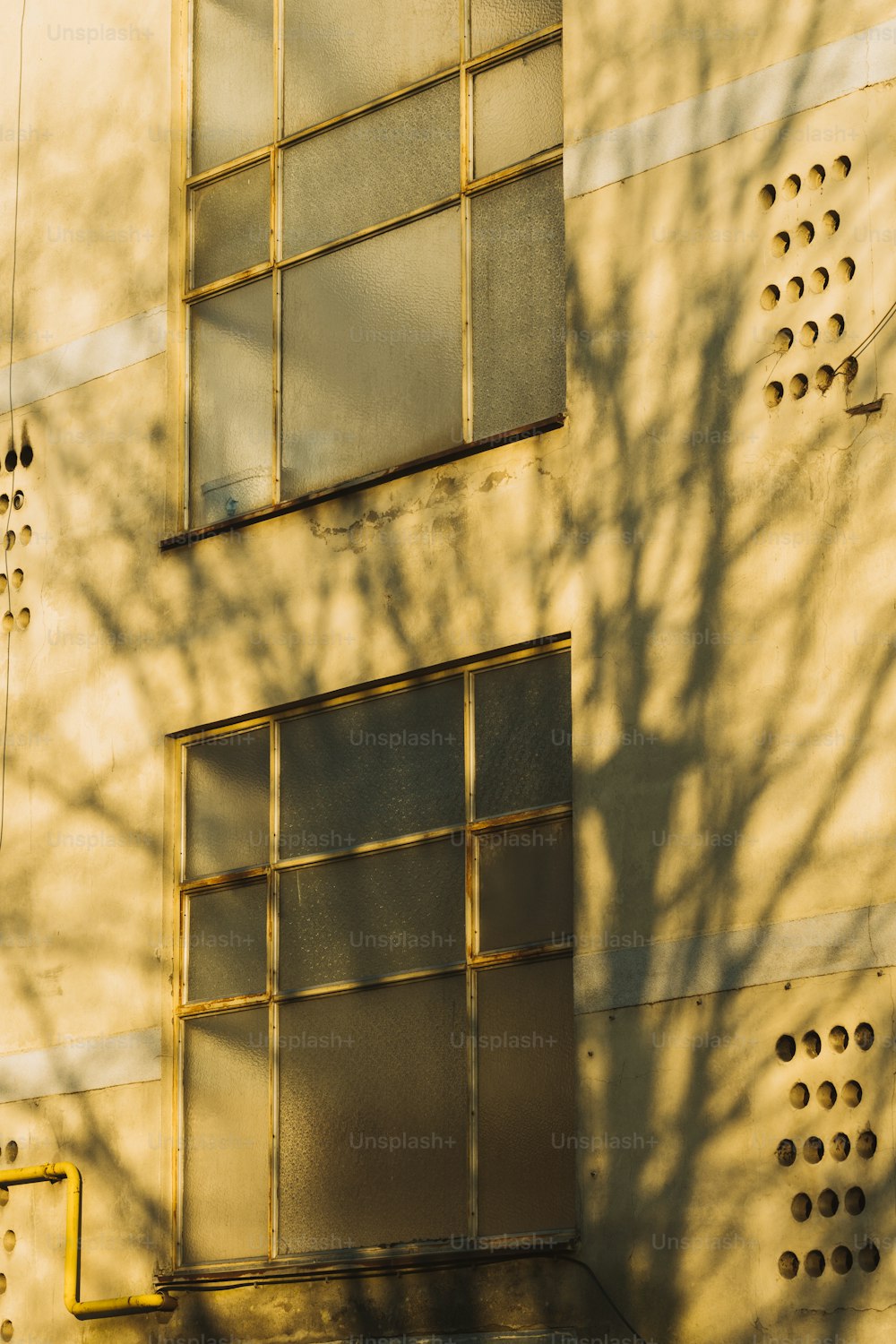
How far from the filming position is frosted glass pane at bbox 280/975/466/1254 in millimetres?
12055

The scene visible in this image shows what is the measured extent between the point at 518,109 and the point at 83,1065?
621cm

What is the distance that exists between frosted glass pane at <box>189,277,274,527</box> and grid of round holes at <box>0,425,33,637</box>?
132cm

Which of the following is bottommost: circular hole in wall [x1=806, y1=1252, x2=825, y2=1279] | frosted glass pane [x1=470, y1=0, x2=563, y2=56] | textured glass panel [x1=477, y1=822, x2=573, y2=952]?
circular hole in wall [x1=806, y1=1252, x2=825, y2=1279]

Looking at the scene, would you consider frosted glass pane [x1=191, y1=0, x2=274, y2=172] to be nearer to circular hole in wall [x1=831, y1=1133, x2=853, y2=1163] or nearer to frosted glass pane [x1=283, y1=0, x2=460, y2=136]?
frosted glass pane [x1=283, y1=0, x2=460, y2=136]

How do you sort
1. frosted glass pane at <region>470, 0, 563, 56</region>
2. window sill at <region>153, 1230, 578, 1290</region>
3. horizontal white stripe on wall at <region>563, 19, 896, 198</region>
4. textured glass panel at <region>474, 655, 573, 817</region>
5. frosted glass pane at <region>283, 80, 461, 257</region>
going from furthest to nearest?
frosted glass pane at <region>283, 80, 461, 257</region> < frosted glass pane at <region>470, 0, 563, 56</region> < textured glass panel at <region>474, 655, 573, 817</region> < horizontal white stripe on wall at <region>563, 19, 896, 198</region> < window sill at <region>153, 1230, 578, 1290</region>

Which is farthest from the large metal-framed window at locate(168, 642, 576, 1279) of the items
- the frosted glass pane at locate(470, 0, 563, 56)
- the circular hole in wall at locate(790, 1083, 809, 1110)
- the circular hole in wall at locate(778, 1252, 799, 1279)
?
the frosted glass pane at locate(470, 0, 563, 56)

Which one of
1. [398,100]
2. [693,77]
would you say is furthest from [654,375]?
[398,100]

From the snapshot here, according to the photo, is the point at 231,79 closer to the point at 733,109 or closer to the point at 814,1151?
the point at 733,109

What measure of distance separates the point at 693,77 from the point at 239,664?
4.29 meters

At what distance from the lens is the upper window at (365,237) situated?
516 inches

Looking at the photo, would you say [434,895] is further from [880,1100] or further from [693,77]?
[693,77]

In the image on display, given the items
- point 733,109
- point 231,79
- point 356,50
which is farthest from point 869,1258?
point 231,79

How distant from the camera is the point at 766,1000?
10.8 meters

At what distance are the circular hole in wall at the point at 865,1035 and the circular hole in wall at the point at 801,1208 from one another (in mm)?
744
